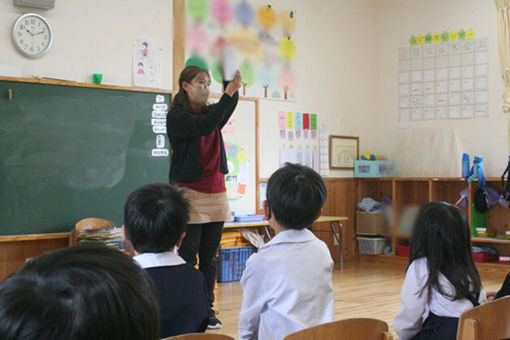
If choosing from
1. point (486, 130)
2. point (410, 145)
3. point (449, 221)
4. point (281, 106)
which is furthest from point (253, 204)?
point (449, 221)

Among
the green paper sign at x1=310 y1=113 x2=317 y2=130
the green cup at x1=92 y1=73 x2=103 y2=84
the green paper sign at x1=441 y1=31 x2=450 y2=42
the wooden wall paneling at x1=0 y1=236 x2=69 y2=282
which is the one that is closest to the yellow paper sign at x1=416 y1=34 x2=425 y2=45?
the green paper sign at x1=441 y1=31 x2=450 y2=42

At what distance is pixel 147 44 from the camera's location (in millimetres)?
5188

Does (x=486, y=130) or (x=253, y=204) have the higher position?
(x=486, y=130)

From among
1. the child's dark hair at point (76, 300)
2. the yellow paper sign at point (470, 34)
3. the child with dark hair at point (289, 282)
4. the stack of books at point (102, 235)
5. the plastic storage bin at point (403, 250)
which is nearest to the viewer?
the child's dark hair at point (76, 300)

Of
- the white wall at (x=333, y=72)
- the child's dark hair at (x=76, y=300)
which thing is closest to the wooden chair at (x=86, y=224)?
the white wall at (x=333, y=72)

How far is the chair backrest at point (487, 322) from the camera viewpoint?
4.93ft

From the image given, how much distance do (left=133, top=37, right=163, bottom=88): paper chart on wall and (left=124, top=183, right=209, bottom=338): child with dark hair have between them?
338 centimetres

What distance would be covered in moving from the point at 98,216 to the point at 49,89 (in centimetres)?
109

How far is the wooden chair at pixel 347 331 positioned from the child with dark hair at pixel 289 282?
378 mm

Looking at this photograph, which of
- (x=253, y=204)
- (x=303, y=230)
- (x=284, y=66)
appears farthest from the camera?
(x=284, y=66)

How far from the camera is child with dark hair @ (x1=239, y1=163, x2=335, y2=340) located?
1710 millimetres

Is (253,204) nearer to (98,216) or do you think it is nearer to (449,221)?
(98,216)

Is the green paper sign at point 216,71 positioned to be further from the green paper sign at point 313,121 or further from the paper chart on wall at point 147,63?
the green paper sign at point 313,121

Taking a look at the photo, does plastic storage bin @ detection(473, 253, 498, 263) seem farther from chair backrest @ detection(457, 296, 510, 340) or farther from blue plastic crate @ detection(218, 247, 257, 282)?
chair backrest @ detection(457, 296, 510, 340)
